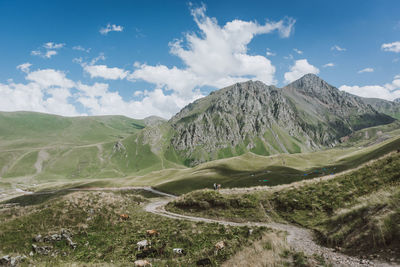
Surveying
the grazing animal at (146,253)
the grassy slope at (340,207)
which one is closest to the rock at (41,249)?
the grazing animal at (146,253)

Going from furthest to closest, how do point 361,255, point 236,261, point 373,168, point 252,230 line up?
point 373,168 → point 252,230 → point 236,261 → point 361,255

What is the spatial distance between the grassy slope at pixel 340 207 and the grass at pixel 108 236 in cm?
605

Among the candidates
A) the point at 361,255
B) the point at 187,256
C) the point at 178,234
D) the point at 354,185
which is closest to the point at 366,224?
the point at 361,255

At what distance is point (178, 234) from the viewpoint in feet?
68.7

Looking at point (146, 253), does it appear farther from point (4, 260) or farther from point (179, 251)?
point (4, 260)

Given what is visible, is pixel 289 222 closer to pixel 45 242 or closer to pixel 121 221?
pixel 121 221

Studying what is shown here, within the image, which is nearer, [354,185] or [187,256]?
[187,256]

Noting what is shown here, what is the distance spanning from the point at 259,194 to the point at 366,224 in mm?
19504

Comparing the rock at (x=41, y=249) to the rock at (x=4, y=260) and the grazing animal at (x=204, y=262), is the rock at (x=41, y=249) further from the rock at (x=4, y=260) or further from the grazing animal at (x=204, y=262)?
the grazing animal at (x=204, y=262)

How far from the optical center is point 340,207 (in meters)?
21.5

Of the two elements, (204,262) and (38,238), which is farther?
(38,238)

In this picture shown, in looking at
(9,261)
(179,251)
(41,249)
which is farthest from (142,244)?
(9,261)

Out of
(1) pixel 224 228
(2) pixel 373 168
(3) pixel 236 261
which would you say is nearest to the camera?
(3) pixel 236 261

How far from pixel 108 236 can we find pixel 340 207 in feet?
81.9
